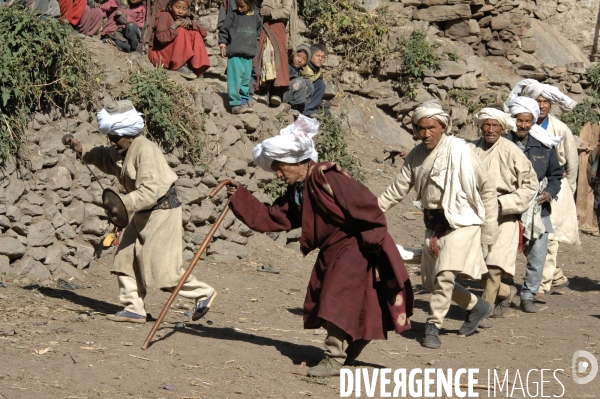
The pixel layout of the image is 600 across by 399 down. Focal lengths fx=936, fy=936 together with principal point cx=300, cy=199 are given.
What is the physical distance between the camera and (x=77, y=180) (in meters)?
8.89

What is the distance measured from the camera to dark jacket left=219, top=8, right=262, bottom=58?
10914 millimetres

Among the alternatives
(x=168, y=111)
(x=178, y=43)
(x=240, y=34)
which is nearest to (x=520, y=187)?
(x=168, y=111)

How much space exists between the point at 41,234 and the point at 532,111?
180 inches

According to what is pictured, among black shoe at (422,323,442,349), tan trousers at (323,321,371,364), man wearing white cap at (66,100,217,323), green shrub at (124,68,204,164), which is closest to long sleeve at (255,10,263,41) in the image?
green shrub at (124,68,204,164)

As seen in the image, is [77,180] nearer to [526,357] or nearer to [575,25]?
[526,357]

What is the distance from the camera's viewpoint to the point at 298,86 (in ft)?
39.0

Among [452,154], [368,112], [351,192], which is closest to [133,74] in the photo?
[452,154]

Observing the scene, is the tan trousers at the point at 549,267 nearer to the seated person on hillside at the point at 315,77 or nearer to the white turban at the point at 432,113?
the white turban at the point at 432,113

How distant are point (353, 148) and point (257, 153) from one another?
7.69m

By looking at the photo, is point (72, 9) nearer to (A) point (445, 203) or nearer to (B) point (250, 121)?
(B) point (250, 121)

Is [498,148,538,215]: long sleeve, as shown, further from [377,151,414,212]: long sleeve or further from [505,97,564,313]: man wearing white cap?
[377,151,414,212]: long sleeve

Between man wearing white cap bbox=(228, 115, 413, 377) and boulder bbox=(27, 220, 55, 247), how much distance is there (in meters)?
3.24

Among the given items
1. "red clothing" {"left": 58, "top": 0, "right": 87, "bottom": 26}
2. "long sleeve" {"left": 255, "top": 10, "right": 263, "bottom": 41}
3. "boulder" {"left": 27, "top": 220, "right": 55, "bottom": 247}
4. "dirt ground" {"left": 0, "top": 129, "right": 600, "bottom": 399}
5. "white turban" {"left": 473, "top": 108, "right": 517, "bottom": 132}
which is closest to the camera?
"dirt ground" {"left": 0, "top": 129, "right": 600, "bottom": 399}

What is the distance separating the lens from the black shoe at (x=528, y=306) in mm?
8773
